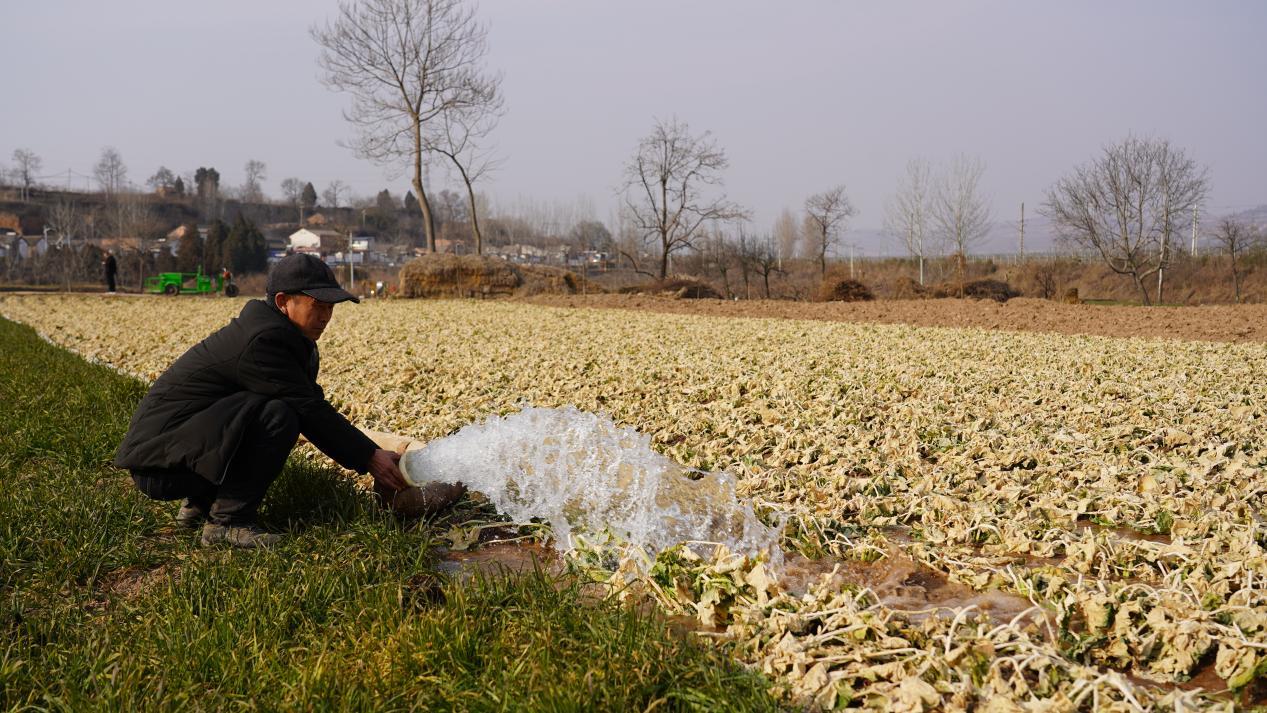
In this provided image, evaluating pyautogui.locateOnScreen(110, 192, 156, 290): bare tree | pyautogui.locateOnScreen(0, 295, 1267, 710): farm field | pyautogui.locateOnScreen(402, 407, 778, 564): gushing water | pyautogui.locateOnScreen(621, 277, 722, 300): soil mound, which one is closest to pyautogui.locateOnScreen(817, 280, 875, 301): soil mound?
pyautogui.locateOnScreen(621, 277, 722, 300): soil mound

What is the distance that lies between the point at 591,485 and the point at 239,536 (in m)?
1.33

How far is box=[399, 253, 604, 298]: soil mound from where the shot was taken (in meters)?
20.5

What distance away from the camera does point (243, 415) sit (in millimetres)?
2863

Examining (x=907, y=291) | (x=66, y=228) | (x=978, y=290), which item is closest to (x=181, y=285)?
(x=907, y=291)

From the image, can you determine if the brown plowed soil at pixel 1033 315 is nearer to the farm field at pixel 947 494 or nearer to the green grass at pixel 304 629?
the farm field at pixel 947 494

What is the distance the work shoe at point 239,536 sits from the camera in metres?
2.91

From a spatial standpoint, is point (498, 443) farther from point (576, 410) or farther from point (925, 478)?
point (925, 478)

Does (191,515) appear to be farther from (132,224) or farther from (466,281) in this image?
(132,224)

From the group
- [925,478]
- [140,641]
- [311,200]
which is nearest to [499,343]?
[925,478]

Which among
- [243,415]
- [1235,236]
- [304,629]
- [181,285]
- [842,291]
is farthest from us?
[181,285]

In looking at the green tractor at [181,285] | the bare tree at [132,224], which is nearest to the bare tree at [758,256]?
the green tractor at [181,285]

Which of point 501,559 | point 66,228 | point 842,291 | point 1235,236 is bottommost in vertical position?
point 501,559

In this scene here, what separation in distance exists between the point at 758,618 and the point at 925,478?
1779 millimetres

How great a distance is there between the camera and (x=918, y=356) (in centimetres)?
751
